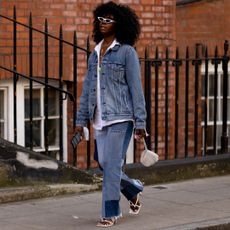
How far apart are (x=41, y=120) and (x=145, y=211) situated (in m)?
2.79

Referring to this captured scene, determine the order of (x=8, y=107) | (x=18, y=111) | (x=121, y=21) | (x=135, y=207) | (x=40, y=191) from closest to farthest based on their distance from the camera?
1. (x=121, y=21)
2. (x=135, y=207)
3. (x=40, y=191)
4. (x=8, y=107)
5. (x=18, y=111)

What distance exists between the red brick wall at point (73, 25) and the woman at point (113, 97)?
2.57 m

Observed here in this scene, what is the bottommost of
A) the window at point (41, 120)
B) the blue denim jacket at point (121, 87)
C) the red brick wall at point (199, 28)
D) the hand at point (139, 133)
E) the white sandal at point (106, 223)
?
the white sandal at point (106, 223)

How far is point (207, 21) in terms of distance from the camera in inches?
448

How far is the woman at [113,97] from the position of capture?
6613 millimetres

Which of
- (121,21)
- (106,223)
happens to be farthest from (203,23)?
(106,223)

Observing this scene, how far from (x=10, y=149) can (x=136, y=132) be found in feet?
5.70

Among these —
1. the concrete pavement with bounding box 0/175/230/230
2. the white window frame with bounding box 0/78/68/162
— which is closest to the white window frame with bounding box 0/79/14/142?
the white window frame with bounding box 0/78/68/162

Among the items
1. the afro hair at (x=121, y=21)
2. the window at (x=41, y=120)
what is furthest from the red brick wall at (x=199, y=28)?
the afro hair at (x=121, y=21)

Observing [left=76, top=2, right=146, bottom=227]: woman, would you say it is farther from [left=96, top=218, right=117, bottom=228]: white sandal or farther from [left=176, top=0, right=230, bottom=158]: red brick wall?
[left=176, top=0, right=230, bottom=158]: red brick wall

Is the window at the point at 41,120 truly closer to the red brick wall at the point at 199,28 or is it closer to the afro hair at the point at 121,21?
the red brick wall at the point at 199,28

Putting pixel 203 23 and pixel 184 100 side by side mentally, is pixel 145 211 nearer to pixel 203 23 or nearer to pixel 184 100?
pixel 184 100

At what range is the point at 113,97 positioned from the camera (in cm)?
663

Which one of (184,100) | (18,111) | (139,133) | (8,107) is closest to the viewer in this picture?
(139,133)
